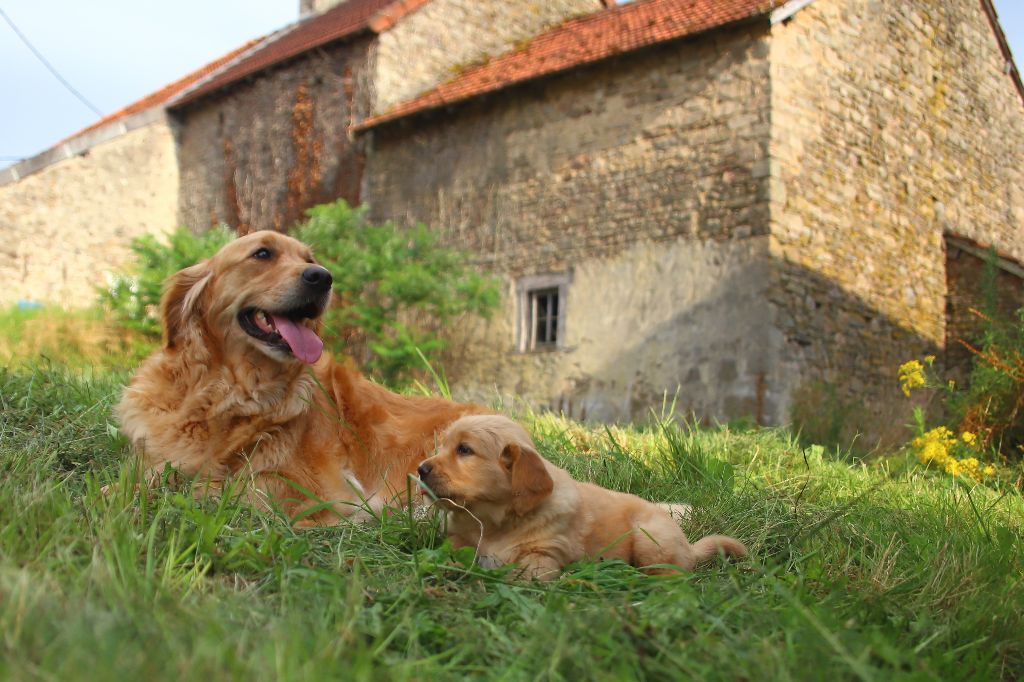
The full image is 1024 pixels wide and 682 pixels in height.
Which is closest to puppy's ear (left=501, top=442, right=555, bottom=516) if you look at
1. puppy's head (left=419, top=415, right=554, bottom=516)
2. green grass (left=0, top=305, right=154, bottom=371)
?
puppy's head (left=419, top=415, right=554, bottom=516)

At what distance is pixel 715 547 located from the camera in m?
3.45

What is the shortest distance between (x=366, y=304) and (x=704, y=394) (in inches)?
206

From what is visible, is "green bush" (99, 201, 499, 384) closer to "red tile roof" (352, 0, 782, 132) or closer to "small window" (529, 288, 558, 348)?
"small window" (529, 288, 558, 348)

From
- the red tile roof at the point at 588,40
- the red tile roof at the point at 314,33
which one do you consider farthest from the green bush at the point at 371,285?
the red tile roof at the point at 314,33

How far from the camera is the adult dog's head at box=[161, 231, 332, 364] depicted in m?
3.76

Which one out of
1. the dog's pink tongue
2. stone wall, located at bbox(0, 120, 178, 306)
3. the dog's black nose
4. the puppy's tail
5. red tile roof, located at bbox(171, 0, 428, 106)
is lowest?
the puppy's tail

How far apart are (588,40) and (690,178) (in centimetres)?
368

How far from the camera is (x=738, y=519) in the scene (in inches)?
160

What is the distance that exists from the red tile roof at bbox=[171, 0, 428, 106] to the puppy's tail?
1358 cm

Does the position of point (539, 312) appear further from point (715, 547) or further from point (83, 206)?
point (83, 206)

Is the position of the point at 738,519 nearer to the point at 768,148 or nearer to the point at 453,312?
the point at 768,148

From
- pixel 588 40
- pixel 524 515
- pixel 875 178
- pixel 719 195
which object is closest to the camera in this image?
pixel 524 515

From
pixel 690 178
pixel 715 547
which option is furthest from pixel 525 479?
pixel 690 178

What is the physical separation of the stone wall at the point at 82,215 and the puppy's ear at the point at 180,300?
14.7 m
